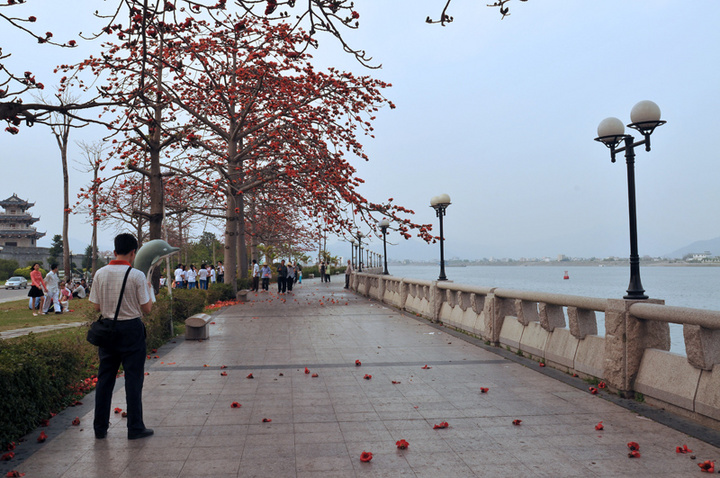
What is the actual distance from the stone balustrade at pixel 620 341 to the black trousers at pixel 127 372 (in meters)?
5.38

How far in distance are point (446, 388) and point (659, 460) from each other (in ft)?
10.9

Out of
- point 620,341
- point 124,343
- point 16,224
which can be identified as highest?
point 16,224

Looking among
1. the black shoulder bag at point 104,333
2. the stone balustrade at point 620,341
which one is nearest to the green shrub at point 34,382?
the black shoulder bag at point 104,333

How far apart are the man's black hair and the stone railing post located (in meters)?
5.55

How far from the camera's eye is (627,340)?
7000 mm

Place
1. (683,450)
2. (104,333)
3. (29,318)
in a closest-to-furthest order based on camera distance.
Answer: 1. (683,450)
2. (104,333)
3. (29,318)

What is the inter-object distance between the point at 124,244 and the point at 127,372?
4.16 ft

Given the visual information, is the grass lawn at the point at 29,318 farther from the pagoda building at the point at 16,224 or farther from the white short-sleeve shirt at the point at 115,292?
the pagoda building at the point at 16,224

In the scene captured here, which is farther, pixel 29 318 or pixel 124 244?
pixel 29 318

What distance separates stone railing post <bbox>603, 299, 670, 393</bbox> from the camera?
22.5ft

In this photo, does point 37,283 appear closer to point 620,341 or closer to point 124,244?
point 124,244

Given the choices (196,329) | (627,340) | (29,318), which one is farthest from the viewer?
(29,318)

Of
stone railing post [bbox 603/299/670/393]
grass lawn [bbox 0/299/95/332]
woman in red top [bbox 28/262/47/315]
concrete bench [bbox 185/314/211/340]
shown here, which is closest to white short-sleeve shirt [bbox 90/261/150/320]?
stone railing post [bbox 603/299/670/393]

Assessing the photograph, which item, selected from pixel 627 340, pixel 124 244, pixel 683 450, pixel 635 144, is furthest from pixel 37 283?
pixel 683 450
